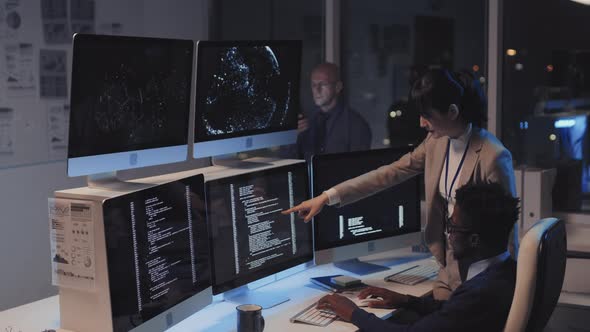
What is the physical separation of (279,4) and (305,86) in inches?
26.7

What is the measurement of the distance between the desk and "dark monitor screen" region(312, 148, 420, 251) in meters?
0.16

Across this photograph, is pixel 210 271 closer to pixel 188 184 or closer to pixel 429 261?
pixel 188 184

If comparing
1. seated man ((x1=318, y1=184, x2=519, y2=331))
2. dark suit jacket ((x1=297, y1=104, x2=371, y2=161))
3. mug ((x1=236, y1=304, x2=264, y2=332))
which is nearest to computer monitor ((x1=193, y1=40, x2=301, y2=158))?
mug ((x1=236, y1=304, x2=264, y2=332))

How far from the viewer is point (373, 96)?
5.11 metres

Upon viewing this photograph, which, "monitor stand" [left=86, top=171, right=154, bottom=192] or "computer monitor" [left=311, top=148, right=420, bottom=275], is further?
"computer monitor" [left=311, top=148, right=420, bottom=275]

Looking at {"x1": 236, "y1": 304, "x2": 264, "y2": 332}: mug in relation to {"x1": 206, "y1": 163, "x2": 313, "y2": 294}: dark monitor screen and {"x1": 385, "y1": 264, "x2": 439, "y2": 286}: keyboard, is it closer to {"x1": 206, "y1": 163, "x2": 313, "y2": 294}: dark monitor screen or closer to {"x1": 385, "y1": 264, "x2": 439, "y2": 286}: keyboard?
{"x1": 206, "y1": 163, "x2": 313, "y2": 294}: dark monitor screen

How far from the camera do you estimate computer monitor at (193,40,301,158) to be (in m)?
2.48

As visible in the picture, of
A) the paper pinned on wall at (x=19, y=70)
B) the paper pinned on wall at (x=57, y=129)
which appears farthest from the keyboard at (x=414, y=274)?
the paper pinned on wall at (x=19, y=70)

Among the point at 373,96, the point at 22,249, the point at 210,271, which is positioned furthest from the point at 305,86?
the point at 210,271

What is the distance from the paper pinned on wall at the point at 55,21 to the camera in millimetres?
4383

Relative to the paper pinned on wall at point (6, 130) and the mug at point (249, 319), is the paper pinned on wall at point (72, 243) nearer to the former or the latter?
the mug at point (249, 319)

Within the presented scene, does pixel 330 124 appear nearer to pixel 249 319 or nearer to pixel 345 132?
pixel 345 132

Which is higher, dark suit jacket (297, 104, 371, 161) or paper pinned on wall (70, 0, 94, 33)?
paper pinned on wall (70, 0, 94, 33)

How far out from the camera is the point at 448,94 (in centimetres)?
249
